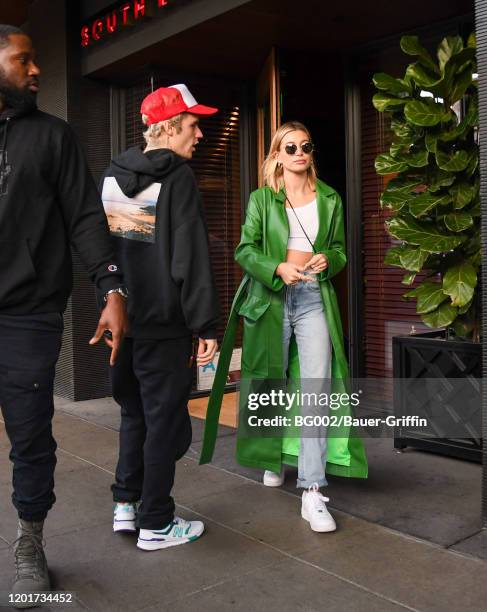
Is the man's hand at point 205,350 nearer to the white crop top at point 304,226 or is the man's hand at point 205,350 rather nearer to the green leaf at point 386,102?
the white crop top at point 304,226

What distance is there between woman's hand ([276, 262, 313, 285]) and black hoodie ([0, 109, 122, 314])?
0.97 m

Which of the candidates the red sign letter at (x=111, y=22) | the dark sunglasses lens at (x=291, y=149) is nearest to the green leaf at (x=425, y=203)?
the dark sunglasses lens at (x=291, y=149)

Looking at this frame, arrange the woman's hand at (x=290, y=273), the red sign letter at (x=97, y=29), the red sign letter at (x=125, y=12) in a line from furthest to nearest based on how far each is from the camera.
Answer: the red sign letter at (x=97, y=29) < the red sign letter at (x=125, y=12) < the woman's hand at (x=290, y=273)

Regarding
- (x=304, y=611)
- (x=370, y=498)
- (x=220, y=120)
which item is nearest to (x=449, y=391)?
(x=370, y=498)

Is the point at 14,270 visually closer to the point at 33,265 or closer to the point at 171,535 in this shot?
the point at 33,265

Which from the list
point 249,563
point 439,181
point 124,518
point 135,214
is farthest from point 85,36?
point 249,563

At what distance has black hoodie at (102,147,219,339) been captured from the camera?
2957mm

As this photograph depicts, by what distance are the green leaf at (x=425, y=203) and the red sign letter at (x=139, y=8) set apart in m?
2.61

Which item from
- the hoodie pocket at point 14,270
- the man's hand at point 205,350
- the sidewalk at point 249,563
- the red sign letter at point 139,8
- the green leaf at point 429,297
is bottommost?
the sidewalk at point 249,563

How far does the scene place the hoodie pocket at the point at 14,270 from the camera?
8.39 feet

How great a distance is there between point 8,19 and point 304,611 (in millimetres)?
6323

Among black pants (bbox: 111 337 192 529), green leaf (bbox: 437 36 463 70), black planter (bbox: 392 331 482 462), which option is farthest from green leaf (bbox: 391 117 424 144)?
black pants (bbox: 111 337 192 529)

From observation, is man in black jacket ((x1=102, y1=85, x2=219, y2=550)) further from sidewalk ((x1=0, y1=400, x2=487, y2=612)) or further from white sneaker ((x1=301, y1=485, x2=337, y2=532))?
white sneaker ((x1=301, y1=485, x2=337, y2=532))

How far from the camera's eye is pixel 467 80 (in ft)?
13.6
